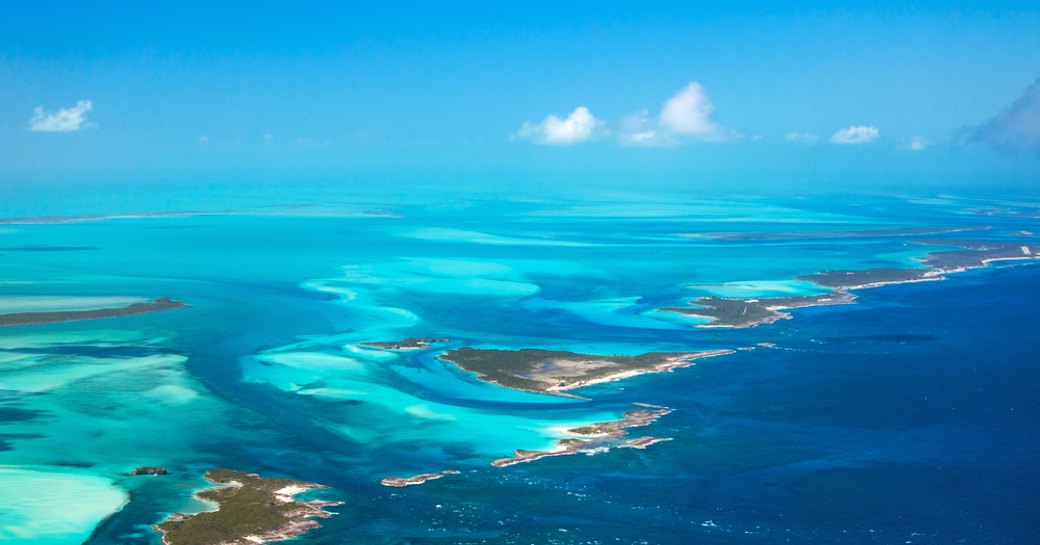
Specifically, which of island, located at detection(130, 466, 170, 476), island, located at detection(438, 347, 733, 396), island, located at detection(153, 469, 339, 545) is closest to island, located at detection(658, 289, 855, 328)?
island, located at detection(438, 347, 733, 396)

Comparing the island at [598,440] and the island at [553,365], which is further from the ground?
the island at [553,365]

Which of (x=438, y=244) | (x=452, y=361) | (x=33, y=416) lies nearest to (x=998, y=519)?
(x=452, y=361)

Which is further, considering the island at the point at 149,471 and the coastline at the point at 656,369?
the coastline at the point at 656,369

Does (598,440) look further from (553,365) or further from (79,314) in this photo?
(79,314)

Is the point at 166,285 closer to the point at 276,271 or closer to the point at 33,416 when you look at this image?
the point at 276,271

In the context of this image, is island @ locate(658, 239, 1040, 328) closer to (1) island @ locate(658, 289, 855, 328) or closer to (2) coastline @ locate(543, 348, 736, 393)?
(1) island @ locate(658, 289, 855, 328)

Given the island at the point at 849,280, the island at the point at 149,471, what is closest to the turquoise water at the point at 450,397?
the island at the point at 149,471

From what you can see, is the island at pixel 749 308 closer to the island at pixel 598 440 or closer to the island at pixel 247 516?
the island at pixel 598 440
